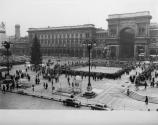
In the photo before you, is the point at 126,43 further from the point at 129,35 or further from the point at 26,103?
the point at 26,103

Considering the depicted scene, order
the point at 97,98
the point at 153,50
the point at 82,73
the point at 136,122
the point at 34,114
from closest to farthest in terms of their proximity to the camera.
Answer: the point at 136,122
the point at 34,114
the point at 97,98
the point at 82,73
the point at 153,50

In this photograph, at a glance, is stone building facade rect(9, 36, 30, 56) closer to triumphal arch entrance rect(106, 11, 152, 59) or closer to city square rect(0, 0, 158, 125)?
city square rect(0, 0, 158, 125)

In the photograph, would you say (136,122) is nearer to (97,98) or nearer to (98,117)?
(98,117)

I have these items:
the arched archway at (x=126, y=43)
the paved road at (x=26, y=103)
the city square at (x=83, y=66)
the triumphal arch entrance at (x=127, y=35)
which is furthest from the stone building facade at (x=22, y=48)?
the paved road at (x=26, y=103)

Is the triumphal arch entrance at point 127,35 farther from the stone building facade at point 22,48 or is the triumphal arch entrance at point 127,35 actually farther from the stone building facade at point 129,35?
the stone building facade at point 22,48

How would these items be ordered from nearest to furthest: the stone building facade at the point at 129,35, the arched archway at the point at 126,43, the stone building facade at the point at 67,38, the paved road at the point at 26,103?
the paved road at the point at 26,103 → the stone building facade at the point at 129,35 → the arched archway at the point at 126,43 → the stone building facade at the point at 67,38

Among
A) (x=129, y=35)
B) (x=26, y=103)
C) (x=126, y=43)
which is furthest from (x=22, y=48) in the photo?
(x=26, y=103)

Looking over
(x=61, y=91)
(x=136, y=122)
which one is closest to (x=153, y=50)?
(x=61, y=91)

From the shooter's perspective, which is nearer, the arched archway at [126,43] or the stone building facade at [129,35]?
the stone building facade at [129,35]
